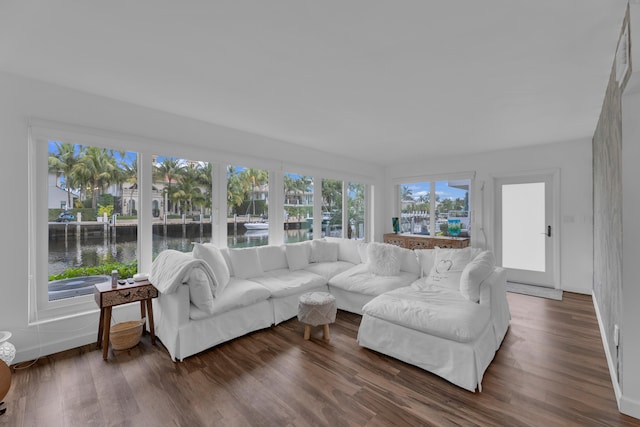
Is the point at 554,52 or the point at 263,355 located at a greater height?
the point at 554,52

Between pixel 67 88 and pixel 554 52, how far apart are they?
4022 millimetres

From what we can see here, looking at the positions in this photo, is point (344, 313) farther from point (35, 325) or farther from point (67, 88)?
point (67, 88)

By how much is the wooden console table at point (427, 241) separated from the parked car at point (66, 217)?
5157mm

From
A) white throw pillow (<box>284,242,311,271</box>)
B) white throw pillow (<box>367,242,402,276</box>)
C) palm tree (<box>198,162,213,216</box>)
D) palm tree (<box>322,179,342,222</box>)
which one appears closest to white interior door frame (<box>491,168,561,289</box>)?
white throw pillow (<box>367,242,402,276</box>)

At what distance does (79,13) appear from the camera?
1651 mm

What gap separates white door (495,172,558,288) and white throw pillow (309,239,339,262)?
3012 millimetres

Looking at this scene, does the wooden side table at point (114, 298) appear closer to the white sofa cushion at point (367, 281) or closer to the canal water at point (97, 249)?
the canal water at point (97, 249)

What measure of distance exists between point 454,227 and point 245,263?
4.14 metres

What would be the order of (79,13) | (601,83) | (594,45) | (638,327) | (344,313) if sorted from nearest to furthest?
(79,13)
(638,327)
(594,45)
(601,83)
(344,313)

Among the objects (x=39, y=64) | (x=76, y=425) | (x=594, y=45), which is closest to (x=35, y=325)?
(x=76, y=425)

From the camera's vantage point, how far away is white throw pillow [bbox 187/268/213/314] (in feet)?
8.33

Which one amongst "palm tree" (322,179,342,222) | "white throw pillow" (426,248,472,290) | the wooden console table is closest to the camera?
"white throw pillow" (426,248,472,290)

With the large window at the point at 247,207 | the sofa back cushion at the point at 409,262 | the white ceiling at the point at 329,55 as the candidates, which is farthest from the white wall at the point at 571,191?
the large window at the point at 247,207

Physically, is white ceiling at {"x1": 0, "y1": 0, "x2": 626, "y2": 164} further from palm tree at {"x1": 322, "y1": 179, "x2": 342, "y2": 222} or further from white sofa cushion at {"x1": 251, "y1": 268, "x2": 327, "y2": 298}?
palm tree at {"x1": 322, "y1": 179, "x2": 342, "y2": 222}
